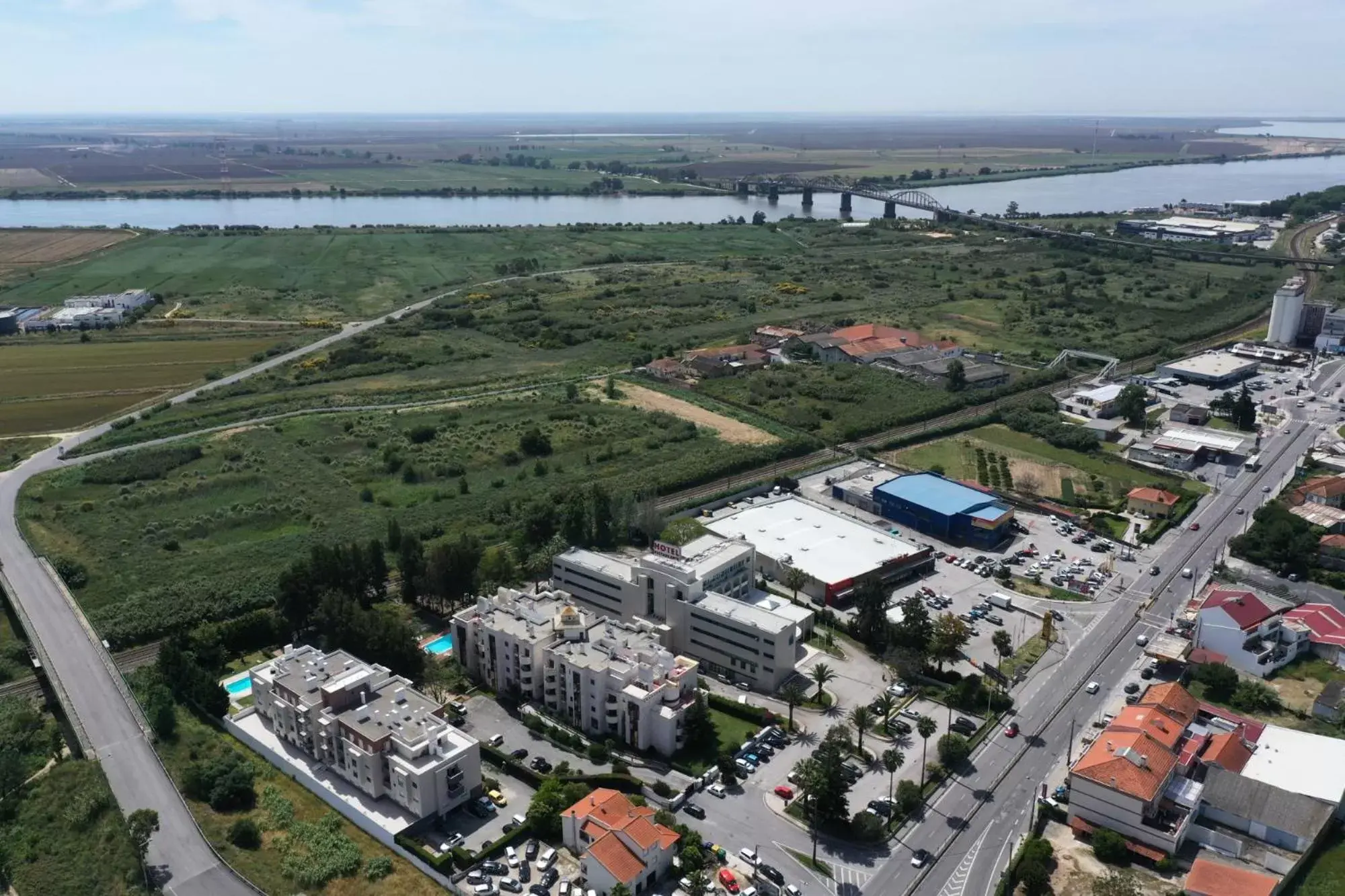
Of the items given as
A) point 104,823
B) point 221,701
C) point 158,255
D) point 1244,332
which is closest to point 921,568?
point 221,701

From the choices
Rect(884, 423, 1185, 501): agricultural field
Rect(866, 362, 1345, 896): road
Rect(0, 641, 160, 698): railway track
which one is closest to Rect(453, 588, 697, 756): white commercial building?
Rect(866, 362, 1345, 896): road

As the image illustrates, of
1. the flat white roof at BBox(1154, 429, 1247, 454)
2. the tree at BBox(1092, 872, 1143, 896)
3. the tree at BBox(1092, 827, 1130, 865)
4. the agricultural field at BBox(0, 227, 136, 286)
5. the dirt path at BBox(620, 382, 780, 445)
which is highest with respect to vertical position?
the agricultural field at BBox(0, 227, 136, 286)

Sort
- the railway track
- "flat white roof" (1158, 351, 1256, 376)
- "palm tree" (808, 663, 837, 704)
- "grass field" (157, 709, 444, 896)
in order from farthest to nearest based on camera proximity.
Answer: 1. "flat white roof" (1158, 351, 1256, 376)
2. "palm tree" (808, 663, 837, 704)
3. the railway track
4. "grass field" (157, 709, 444, 896)

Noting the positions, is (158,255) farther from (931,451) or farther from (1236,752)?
(1236,752)

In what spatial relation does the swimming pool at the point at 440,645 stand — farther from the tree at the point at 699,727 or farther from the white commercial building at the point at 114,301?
the white commercial building at the point at 114,301

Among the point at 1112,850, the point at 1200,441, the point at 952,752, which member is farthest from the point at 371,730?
the point at 1200,441

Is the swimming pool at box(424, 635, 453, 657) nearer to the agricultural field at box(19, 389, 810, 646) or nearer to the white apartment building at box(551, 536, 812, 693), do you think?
the white apartment building at box(551, 536, 812, 693)
